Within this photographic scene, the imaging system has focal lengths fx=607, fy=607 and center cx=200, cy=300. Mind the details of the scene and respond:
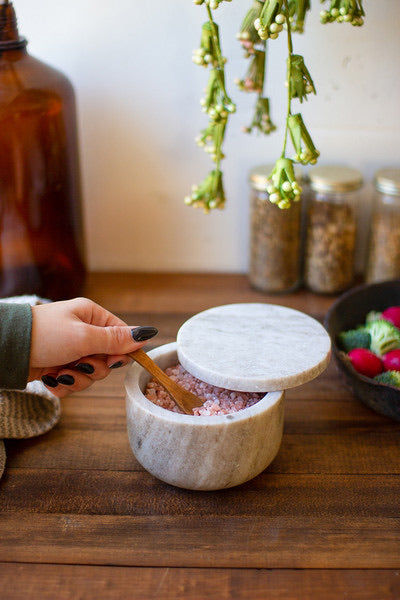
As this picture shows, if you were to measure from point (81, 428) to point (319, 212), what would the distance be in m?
0.54

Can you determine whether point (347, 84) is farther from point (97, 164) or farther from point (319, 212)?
point (97, 164)

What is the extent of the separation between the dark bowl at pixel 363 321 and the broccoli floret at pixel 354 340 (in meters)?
0.01

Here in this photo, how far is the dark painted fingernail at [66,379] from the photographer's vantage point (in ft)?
2.37

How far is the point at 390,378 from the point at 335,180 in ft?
1.23

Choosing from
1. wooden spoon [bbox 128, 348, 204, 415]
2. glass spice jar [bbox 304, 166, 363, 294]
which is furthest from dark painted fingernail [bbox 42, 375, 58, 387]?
glass spice jar [bbox 304, 166, 363, 294]

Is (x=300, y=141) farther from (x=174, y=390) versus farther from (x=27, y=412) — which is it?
(x=27, y=412)

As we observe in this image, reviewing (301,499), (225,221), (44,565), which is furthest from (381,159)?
(44,565)

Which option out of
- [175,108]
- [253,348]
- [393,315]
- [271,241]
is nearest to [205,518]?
[253,348]

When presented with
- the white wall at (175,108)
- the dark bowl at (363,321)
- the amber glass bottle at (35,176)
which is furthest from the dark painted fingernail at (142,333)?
the white wall at (175,108)

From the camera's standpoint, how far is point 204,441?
0.64m

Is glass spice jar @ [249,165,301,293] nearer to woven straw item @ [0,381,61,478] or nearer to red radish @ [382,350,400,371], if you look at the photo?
red radish @ [382,350,400,371]

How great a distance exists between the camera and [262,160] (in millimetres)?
1108

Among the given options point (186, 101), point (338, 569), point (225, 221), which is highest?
point (186, 101)

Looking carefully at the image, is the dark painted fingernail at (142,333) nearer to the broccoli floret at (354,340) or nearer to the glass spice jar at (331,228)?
the broccoli floret at (354,340)
